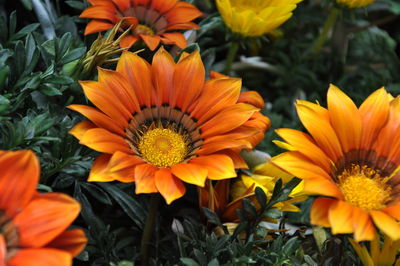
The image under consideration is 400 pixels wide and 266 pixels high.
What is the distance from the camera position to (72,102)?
148 cm

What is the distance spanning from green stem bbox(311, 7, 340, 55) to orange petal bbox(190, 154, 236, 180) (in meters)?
0.88

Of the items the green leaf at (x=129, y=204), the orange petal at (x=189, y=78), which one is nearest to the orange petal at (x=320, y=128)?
the orange petal at (x=189, y=78)

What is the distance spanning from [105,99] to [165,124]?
212 mm

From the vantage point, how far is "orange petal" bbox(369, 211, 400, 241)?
41.4 inches

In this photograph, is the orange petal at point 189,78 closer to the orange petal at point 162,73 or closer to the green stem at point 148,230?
the orange petal at point 162,73

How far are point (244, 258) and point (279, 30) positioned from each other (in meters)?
1.15

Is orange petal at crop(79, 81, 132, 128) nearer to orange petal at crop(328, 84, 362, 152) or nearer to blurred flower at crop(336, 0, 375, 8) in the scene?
orange petal at crop(328, 84, 362, 152)

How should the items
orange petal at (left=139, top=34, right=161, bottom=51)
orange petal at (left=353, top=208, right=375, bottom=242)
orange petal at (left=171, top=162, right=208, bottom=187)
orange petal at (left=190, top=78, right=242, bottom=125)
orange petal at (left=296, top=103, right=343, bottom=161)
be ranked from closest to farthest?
orange petal at (left=353, top=208, right=375, bottom=242), orange petal at (left=171, top=162, right=208, bottom=187), orange petal at (left=296, top=103, right=343, bottom=161), orange petal at (left=190, top=78, right=242, bottom=125), orange petal at (left=139, top=34, right=161, bottom=51)

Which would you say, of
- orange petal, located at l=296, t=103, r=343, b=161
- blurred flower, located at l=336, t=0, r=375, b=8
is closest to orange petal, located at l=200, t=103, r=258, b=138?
orange petal, located at l=296, t=103, r=343, b=161

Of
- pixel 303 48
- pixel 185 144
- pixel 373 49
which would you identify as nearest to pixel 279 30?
pixel 303 48

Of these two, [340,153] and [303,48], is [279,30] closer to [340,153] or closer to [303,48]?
[303,48]

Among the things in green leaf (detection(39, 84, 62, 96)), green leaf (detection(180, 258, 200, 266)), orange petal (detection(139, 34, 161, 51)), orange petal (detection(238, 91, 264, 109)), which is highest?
orange petal (detection(139, 34, 161, 51))

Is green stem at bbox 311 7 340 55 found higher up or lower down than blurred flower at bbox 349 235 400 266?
higher up

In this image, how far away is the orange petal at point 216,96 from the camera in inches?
52.9
